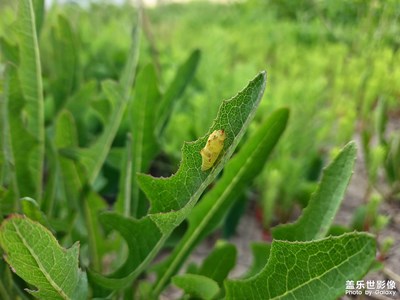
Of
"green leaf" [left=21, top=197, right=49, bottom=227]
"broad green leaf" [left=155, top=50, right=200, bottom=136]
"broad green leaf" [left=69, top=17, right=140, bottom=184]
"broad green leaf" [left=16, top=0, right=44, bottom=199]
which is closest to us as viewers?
"green leaf" [left=21, top=197, right=49, bottom=227]

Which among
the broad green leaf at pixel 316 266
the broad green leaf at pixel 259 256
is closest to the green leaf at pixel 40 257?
the broad green leaf at pixel 316 266

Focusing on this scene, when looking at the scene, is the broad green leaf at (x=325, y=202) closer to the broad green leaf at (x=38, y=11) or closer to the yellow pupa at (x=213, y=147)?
the yellow pupa at (x=213, y=147)

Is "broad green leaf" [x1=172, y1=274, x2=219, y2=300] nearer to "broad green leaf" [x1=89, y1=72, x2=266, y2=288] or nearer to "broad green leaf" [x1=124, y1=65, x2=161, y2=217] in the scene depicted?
"broad green leaf" [x1=89, y1=72, x2=266, y2=288]

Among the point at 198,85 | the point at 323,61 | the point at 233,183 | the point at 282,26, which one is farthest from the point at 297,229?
the point at 282,26

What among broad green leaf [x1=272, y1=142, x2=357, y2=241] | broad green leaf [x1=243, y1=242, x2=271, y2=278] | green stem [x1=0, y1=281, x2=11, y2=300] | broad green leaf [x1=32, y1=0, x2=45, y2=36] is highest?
broad green leaf [x1=32, y1=0, x2=45, y2=36]

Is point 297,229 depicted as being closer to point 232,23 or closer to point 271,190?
point 271,190

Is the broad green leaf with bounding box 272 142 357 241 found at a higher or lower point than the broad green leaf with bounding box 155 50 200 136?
lower

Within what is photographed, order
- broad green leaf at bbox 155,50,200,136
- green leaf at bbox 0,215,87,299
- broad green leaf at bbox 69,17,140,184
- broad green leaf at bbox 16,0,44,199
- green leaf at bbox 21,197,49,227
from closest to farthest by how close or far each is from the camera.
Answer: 1. green leaf at bbox 0,215,87,299
2. green leaf at bbox 21,197,49,227
3. broad green leaf at bbox 16,0,44,199
4. broad green leaf at bbox 69,17,140,184
5. broad green leaf at bbox 155,50,200,136

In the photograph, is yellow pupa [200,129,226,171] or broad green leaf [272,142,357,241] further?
broad green leaf [272,142,357,241]

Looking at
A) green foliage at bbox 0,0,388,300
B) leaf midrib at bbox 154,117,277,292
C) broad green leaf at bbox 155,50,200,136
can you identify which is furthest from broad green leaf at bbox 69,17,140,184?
leaf midrib at bbox 154,117,277,292
